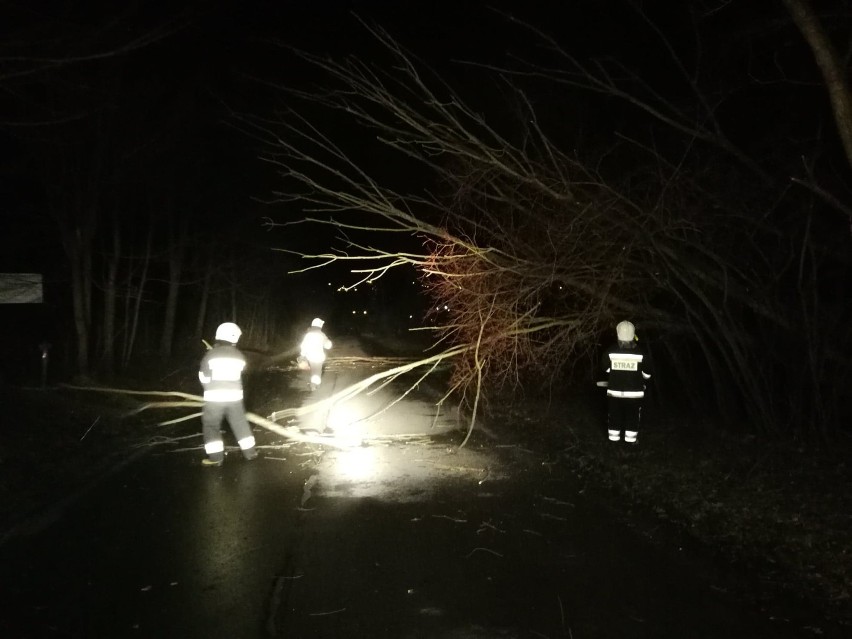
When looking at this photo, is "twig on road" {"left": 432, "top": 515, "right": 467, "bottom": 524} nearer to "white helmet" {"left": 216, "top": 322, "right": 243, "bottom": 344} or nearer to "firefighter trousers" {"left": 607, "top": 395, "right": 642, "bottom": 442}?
"firefighter trousers" {"left": 607, "top": 395, "right": 642, "bottom": 442}

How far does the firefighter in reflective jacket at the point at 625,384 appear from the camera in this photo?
10.3 meters

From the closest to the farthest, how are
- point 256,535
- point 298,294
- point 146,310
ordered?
point 256,535 < point 146,310 < point 298,294

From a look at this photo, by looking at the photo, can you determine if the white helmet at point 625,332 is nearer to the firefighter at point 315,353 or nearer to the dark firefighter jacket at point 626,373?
the dark firefighter jacket at point 626,373

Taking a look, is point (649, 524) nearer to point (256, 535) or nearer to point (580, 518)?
point (580, 518)

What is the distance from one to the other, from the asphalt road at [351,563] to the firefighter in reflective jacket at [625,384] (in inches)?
64.6

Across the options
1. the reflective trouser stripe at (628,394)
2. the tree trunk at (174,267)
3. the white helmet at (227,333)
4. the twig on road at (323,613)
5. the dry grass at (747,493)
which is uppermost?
the tree trunk at (174,267)

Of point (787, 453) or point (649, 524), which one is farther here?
point (787, 453)

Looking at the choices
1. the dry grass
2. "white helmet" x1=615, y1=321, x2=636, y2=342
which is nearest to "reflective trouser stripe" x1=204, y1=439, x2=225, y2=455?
the dry grass

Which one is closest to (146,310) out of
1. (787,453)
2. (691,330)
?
(691,330)

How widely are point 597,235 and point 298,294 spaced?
46.0 metres

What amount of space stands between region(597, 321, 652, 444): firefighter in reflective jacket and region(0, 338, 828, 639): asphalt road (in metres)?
1.64

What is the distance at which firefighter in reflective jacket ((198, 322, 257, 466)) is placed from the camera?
31.4 feet

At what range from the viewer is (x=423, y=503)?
7.70 m

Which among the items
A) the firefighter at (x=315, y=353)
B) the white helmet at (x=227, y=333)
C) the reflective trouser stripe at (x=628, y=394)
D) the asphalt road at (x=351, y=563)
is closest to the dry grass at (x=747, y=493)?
the asphalt road at (x=351, y=563)
